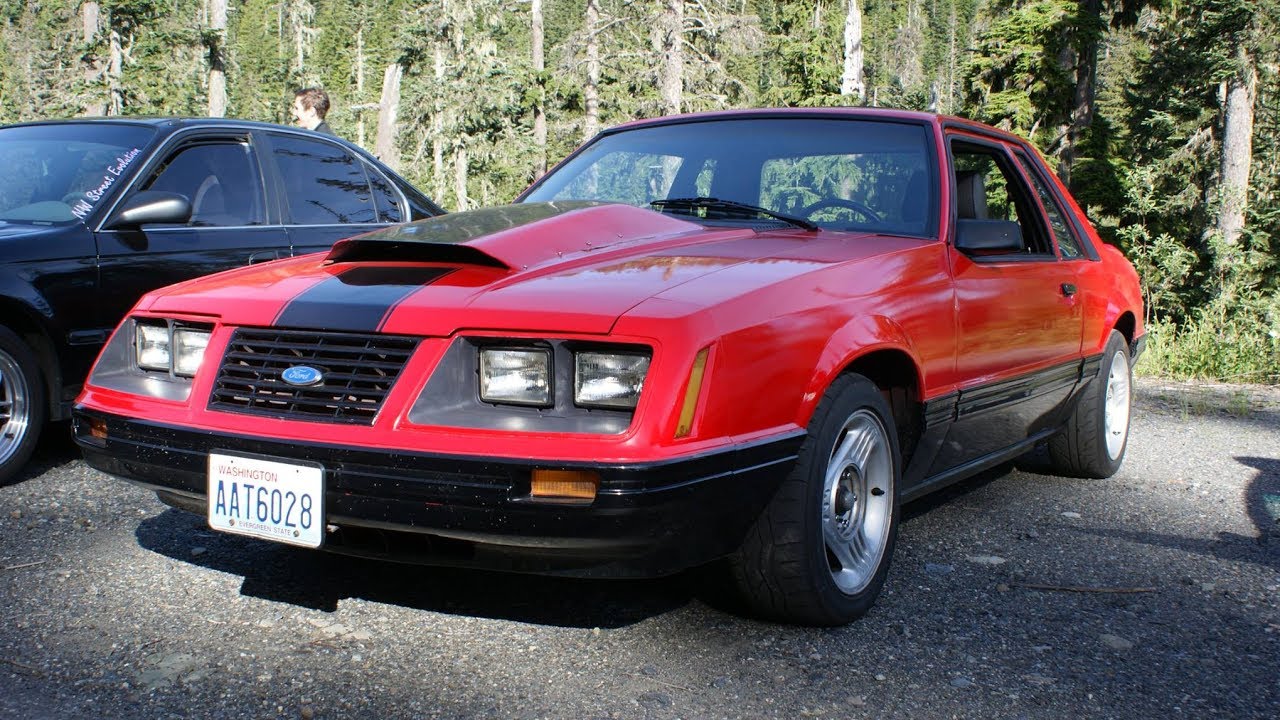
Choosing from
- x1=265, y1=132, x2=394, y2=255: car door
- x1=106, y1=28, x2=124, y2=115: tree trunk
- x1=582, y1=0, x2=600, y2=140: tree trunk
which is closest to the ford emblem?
x1=265, y1=132, x2=394, y2=255: car door

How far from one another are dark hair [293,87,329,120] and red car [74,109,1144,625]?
4.97 m

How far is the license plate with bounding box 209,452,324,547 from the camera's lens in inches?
101

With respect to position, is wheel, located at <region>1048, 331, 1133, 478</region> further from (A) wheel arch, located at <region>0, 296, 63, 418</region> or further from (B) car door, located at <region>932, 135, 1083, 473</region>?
(A) wheel arch, located at <region>0, 296, 63, 418</region>

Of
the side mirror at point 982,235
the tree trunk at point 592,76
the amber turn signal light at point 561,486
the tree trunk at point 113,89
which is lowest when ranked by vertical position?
the amber turn signal light at point 561,486

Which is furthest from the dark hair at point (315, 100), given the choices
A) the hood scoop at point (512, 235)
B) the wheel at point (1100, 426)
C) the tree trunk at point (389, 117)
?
the tree trunk at point (389, 117)

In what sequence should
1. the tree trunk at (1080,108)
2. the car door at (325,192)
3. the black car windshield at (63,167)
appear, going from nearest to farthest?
the black car windshield at (63,167) < the car door at (325,192) < the tree trunk at (1080,108)

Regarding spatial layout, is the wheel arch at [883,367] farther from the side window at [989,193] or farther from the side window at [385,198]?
the side window at [385,198]

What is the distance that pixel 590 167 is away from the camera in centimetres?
437

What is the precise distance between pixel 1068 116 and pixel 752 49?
24.2 feet

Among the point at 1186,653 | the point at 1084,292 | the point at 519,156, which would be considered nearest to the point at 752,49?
the point at 519,156

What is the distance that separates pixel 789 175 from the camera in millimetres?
3947

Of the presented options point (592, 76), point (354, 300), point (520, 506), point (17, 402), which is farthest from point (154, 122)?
point (592, 76)

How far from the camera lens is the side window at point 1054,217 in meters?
4.77

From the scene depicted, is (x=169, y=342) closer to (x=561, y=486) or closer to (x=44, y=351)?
(x=561, y=486)
